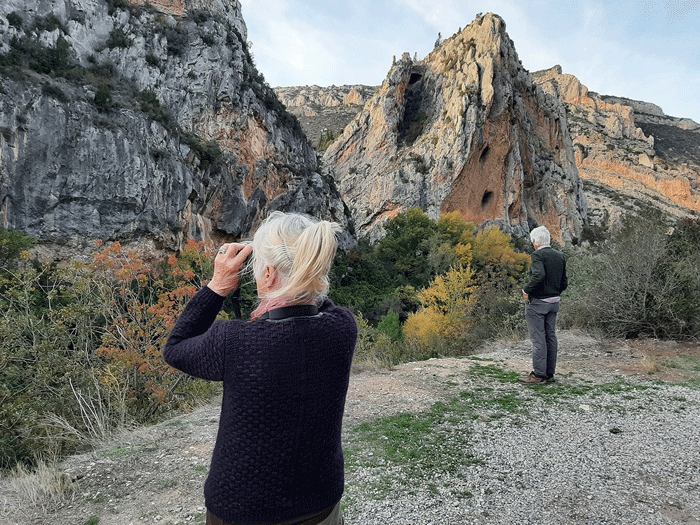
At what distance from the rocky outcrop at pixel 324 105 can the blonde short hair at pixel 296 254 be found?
58.4 m

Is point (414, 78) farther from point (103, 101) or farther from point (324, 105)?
point (324, 105)

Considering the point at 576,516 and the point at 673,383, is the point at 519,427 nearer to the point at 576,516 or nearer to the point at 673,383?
the point at 576,516

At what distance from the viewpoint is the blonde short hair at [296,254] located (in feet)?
3.83

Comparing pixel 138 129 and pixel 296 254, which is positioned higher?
pixel 138 129

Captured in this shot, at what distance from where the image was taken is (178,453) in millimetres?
3271

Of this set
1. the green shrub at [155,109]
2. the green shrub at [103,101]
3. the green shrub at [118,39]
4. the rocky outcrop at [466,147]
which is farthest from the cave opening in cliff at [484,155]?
the green shrub at [103,101]

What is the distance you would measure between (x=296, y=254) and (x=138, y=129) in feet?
82.4

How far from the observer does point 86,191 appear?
20.7m

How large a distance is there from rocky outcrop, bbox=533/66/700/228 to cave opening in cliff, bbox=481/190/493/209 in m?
14.9

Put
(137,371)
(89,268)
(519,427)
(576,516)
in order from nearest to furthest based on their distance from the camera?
1. (576,516)
2. (519,427)
3. (137,371)
4. (89,268)

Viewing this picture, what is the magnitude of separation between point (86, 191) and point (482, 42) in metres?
38.1

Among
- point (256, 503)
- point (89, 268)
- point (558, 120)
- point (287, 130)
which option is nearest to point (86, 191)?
point (287, 130)

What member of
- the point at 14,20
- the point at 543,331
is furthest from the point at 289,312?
the point at 14,20

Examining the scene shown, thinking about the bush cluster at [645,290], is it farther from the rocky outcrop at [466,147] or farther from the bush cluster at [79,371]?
the rocky outcrop at [466,147]
